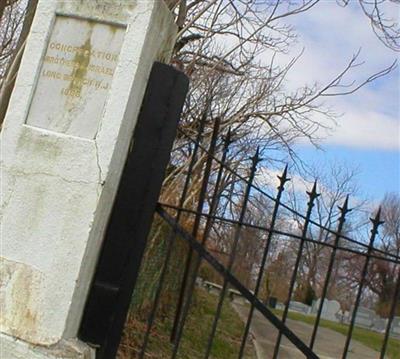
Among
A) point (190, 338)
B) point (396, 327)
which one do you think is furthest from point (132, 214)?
point (396, 327)

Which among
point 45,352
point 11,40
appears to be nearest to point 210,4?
point 11,40

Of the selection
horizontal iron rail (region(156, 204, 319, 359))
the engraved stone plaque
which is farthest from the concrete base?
the engraved stone plaque

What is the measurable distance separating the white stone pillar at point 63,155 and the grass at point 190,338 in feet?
8.89

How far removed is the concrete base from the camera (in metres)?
2.29

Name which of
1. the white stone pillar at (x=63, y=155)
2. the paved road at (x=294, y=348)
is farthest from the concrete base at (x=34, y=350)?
the paved road at (x=294, y=348)

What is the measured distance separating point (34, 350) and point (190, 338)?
429cm

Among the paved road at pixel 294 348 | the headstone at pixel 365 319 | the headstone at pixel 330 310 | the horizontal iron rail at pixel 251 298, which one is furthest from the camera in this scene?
the headstone at pixel 365 319

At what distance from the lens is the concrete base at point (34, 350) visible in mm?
2287

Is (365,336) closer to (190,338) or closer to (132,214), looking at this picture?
(190,338)

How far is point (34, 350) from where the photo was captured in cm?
230

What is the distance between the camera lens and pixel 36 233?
2.39 metres

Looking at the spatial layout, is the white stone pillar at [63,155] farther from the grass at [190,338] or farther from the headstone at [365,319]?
the headstone at [365,319]

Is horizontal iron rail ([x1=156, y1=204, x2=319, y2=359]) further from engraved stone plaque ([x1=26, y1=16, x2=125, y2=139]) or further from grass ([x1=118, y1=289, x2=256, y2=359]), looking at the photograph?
grass ([x1=118, y1=289, x2=256, y2=359])

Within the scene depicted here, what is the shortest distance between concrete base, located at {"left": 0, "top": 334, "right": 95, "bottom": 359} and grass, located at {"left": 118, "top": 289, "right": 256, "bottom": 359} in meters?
2.67
